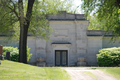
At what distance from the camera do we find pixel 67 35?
86.8 feet

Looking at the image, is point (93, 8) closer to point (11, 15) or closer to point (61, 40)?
point (11, 15)

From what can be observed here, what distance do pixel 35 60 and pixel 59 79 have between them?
56.9ft

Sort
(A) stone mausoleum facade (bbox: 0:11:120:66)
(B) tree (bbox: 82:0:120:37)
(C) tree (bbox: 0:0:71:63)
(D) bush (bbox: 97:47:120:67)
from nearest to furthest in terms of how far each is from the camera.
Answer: (B) tree (bbox: 82:0:120:37)
(C) tree (bbox: 0:0:71:63)
(D) bush (bbox: 97:47:120:67)
(A) stone mausoleum facade (bbox: 0:11:120:66)

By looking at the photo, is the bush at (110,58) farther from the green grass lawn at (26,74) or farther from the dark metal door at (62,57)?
the green grass lawn at (26,74)

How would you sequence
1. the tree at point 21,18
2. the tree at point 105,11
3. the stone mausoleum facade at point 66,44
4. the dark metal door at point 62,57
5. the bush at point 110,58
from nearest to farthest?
the tree at point 105,11 → the tree at point 21,18 → the bush at point 110,58 → the stone mausoleum facade at point 66,44 → the dark metal door at point 62,57

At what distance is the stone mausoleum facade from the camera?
26.0 metres

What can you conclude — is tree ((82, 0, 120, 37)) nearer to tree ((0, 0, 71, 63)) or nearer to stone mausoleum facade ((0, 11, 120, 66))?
tree ((0, 0, 71, 63))

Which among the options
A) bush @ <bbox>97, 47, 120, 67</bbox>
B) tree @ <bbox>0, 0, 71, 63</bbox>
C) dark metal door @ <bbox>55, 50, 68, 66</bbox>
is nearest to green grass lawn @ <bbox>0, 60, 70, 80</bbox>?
tree @ <bbox>0, 0, 71, 63</bbox>

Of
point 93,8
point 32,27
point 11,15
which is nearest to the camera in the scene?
point 93,8

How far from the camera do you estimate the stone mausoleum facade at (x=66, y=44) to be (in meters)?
26.0

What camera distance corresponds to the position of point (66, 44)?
26.0 m

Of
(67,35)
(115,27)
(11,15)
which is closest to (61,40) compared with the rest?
(67,35)

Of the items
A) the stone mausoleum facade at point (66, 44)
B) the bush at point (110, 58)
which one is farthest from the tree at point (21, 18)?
the bush at point (110, 58)

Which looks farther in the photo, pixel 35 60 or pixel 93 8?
pixel 35 60
